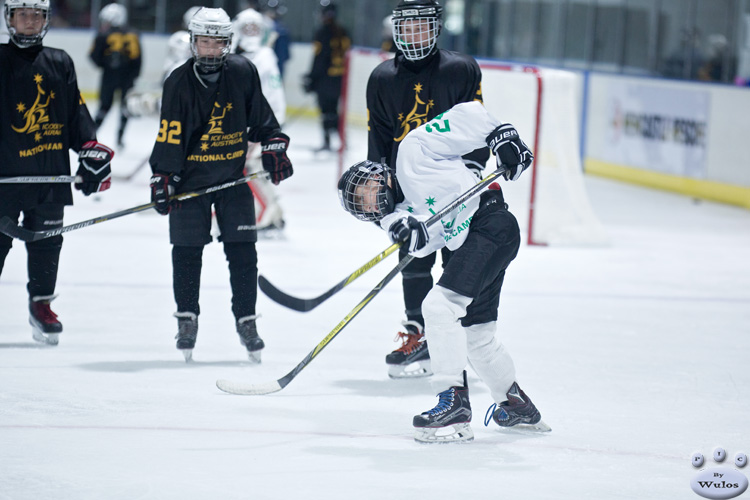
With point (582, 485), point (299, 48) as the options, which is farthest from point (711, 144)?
point (299, 48)

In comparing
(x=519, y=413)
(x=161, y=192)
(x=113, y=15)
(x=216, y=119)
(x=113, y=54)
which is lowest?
(x=519, y=413)

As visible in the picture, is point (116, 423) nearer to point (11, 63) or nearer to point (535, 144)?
point (11, 63)

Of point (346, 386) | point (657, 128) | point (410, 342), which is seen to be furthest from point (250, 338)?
point (657, 128)

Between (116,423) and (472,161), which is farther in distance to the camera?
(472,161)

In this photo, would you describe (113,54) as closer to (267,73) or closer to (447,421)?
(267,73)

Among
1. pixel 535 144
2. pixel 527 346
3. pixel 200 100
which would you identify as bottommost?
pixel 527 346

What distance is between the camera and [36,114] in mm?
3818

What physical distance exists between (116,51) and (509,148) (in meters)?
7.26

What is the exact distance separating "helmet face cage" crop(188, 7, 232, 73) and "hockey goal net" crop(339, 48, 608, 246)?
294cm

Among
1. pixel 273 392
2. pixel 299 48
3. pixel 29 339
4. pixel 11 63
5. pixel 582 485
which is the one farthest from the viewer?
pixel 299 48

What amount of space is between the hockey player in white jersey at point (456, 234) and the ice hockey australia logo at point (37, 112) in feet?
4.12

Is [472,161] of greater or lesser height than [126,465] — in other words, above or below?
above

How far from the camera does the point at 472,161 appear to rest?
341 cm

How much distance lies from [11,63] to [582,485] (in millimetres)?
2272
